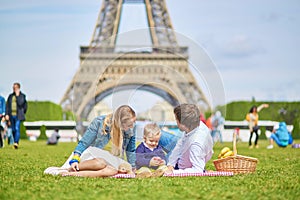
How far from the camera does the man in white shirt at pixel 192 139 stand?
608cm

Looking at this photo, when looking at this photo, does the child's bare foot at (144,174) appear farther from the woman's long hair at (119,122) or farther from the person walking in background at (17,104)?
the person walking in background at (17,104)

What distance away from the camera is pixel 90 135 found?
6.11 meters

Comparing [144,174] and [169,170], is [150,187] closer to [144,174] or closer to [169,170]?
[144,174]

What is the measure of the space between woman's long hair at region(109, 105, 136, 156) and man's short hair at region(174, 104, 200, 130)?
63 centimetres

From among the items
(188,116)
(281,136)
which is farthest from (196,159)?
(281,136)

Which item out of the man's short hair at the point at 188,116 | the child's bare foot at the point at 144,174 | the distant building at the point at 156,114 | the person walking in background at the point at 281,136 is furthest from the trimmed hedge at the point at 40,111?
the man's short hair at the point at 188,116

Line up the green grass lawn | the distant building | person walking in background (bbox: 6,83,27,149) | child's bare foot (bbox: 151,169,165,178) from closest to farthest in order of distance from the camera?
the green grass lawn < child's bare foot (bbox: 151,169,165,178) < the distant building < person walking in background (bbox: 6,83,27,149)

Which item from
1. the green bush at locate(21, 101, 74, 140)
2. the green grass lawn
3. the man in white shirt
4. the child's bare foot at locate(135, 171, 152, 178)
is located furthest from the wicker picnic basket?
the green bush at locate(21, 101, 74, 140)

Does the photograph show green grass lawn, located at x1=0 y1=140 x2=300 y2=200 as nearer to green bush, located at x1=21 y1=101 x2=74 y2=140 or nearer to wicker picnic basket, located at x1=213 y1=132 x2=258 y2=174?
wicker picnic basket, located at x1=213 y1=132 x2=258 y2=174

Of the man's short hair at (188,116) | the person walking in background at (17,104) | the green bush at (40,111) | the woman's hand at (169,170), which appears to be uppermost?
the green bush at (40,111)

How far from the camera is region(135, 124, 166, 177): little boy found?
19.8 ft

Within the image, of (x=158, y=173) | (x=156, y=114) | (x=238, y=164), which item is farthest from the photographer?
(x=156, y=114)

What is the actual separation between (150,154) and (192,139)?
0.51 metres

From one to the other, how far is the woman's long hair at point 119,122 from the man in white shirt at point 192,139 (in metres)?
0.66
